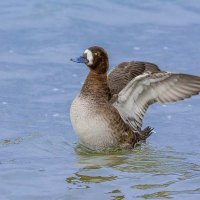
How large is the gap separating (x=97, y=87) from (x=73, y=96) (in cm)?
186

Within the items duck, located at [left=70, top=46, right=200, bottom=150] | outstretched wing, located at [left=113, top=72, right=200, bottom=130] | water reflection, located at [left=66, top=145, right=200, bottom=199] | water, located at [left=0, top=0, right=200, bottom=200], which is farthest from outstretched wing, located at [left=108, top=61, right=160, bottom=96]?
water reflection, located at [left=66, top=145, right=200, bottom=199]

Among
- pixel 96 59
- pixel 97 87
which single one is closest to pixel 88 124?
pixel 97 87

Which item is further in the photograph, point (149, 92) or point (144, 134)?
point (144, 134)

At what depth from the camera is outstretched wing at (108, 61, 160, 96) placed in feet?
34.5

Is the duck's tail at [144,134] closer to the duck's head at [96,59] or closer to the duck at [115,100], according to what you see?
the duck at [115,100]

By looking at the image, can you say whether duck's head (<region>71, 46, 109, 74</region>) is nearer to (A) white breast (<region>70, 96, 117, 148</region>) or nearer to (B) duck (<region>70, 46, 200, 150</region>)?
(B) duck (<region>70, 46, 200, 150</region>)

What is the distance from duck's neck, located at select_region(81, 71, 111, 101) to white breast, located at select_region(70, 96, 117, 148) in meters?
0.16

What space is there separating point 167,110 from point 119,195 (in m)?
3.43

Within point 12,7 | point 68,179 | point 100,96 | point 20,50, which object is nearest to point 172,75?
point 100,96

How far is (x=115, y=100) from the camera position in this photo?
992cm

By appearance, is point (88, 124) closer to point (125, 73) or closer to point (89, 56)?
point (89, 56)

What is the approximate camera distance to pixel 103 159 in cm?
952

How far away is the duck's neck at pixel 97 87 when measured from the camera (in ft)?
32.3

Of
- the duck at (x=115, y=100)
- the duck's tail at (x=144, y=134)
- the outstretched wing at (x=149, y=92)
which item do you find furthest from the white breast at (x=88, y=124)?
the duck's tail at (x=144, y=134)
